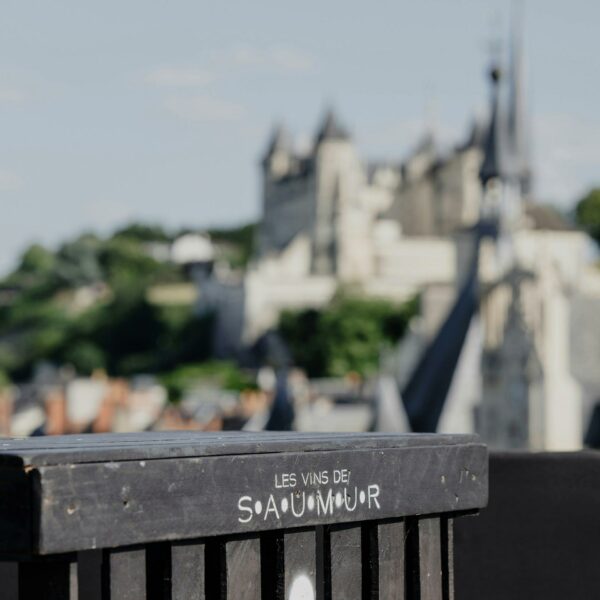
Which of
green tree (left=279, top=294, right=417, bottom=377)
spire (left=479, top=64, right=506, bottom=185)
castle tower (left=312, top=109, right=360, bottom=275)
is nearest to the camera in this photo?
spire (left=479, top=64, right=506, bottom=185)

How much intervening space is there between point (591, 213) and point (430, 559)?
119 meters

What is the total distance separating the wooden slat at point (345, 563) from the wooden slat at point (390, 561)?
4cm

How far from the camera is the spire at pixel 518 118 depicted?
3475 inches

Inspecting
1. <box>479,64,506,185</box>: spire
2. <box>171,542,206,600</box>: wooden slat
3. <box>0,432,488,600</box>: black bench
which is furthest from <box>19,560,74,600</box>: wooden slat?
<box>479,64,506,185</box>: spire

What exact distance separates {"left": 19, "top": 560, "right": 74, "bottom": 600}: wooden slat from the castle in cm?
4640

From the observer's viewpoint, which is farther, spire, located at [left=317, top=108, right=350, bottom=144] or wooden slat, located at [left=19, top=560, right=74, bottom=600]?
spire, located at [left=317, top=108, right=350, bottom=144]

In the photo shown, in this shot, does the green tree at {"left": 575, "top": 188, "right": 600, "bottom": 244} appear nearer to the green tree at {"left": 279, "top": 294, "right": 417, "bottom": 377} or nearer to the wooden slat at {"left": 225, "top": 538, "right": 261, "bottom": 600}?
the green tree at {"left": 279, "top": 294, "right": 417, "bottom": 377}

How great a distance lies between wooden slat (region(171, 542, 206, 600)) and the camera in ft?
10.00

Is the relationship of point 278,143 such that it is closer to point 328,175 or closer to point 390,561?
point 328,175

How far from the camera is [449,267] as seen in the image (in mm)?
117125

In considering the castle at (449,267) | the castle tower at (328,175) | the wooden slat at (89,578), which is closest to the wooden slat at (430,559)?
the wooden slat at (89,578)

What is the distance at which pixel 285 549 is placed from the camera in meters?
3.22

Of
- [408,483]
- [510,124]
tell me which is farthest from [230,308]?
A: [408,483]

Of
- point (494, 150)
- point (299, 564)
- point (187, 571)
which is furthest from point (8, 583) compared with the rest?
point (494, 150)
